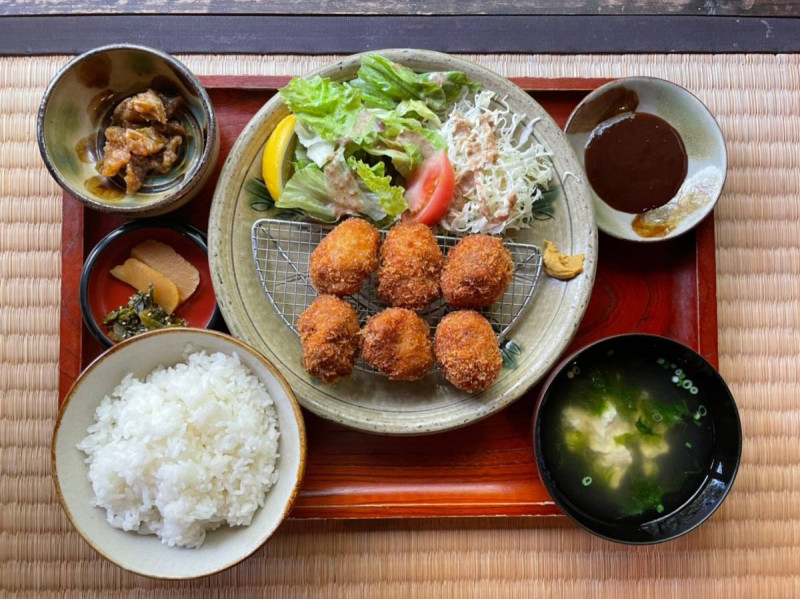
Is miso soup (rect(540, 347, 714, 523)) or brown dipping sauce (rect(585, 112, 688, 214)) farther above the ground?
brown dipping sauce (rect(585, 112, 688, 214))

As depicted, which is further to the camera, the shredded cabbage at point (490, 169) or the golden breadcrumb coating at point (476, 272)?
the shredded cabbage at point (490, 169)

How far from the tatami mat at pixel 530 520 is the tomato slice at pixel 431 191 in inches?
26.4

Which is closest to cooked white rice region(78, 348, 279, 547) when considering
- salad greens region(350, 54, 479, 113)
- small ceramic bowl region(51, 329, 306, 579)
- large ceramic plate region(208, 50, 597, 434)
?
small ceramic bowl region(51, 329, 306, 579)

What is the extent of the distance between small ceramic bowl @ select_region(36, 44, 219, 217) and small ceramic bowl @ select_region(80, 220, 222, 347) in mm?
122

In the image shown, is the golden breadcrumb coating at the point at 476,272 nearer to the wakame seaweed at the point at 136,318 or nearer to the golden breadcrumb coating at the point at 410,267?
the golden breadcrumb coating at the point at 410,267

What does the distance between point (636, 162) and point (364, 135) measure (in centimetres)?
108

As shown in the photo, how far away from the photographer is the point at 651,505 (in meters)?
2.44

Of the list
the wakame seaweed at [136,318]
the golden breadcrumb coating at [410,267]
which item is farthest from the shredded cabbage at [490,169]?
the wakame seaweed at [136,318]

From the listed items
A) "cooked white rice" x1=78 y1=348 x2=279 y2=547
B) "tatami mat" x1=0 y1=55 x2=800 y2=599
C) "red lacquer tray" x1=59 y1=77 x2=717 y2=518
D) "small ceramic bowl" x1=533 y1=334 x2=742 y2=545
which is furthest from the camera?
"tatami mat" x1=0 y1=55 x2=800 y2=599

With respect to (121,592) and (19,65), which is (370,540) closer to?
(121,592)

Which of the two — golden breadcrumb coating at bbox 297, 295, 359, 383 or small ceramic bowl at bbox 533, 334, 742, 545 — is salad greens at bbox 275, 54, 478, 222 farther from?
small ceramic bowl at bbox 533, 334, 742, 545

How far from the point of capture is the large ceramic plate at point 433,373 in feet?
7.88

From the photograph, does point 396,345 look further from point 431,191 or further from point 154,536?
point 154,536

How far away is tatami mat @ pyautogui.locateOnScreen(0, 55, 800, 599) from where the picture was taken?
8.62 feet
